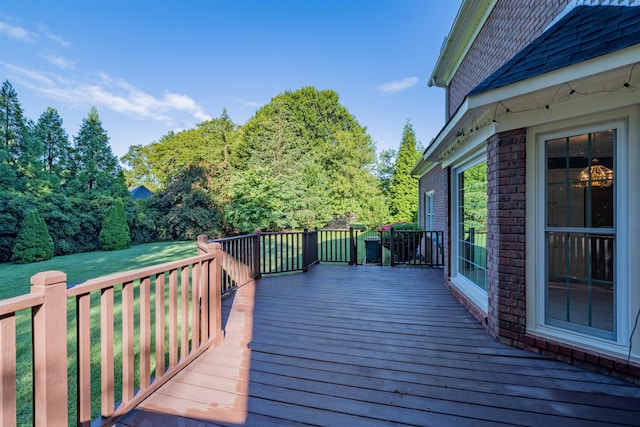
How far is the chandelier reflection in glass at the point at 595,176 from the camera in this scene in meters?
2.32

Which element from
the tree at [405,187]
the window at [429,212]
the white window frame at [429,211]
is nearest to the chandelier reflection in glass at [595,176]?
the white window frame at [429,211]

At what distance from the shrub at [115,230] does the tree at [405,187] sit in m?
17.9

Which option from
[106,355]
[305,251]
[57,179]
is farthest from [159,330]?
[57,179]

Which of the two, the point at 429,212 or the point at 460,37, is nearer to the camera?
the point at 460,37

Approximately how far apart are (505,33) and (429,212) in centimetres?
622

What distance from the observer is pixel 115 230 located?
15.3 m

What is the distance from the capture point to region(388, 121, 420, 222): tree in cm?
2148

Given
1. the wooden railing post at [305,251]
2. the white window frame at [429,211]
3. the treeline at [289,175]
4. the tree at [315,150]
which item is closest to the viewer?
the wooden railing post at [305,251]

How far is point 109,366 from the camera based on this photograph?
175cm

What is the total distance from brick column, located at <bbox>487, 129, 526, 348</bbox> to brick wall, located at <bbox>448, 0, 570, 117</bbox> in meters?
1.69

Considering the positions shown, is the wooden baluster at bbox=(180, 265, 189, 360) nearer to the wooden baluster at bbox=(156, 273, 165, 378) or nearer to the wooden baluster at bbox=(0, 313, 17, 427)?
the wooden baluster at bbox=(156, 273, 165, 378)

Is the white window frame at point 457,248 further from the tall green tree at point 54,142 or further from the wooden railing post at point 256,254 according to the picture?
the tall green tree at point 54,142

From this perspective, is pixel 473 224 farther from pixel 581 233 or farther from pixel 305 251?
pixel 305 251

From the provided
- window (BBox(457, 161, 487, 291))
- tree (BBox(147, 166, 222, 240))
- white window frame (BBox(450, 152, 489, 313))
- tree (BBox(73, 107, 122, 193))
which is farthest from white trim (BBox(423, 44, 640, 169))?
tree (BBox(73, 107, 122, 193))
